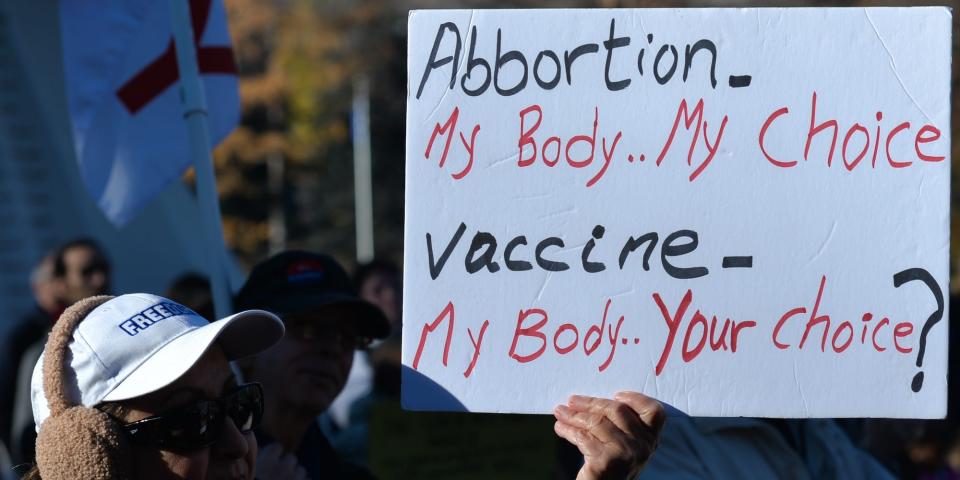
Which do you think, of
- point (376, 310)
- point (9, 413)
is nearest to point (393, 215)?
point (9, 413)

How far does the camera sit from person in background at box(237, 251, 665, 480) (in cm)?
302

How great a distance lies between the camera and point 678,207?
7.56 feet

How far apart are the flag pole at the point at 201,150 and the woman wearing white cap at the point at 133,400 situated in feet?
3.78

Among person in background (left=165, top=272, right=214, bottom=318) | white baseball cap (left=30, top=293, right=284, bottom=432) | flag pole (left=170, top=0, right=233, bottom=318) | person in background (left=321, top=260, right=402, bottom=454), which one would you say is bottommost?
person in background (left=321, top=260, right=402, bottom=454)

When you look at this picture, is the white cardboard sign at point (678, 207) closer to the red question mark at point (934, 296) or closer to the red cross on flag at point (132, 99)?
the red question mark at point (934, 296)

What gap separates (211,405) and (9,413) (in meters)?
3.62

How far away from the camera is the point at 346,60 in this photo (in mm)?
31234

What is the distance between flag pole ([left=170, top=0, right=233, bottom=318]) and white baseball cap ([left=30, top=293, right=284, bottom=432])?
1.12 meters

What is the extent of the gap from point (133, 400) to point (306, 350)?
1.12 meters

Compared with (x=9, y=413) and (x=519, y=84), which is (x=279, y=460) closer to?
(x=519, y=84)

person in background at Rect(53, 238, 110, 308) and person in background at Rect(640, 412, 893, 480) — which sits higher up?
person in background at Rect(53, 238, 110, 308)

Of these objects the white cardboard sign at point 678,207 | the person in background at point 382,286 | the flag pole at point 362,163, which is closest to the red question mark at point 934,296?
the white cardboard sign at point 678,207

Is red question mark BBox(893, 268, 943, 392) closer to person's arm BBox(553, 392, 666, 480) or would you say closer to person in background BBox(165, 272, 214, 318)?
person's arm BBox(553, 392, 666, 480)

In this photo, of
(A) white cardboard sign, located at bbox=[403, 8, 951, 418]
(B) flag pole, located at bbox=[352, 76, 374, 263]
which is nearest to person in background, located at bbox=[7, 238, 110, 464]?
(A) white cardboard sign, located at bbox=[403, 8, 951, 418]
